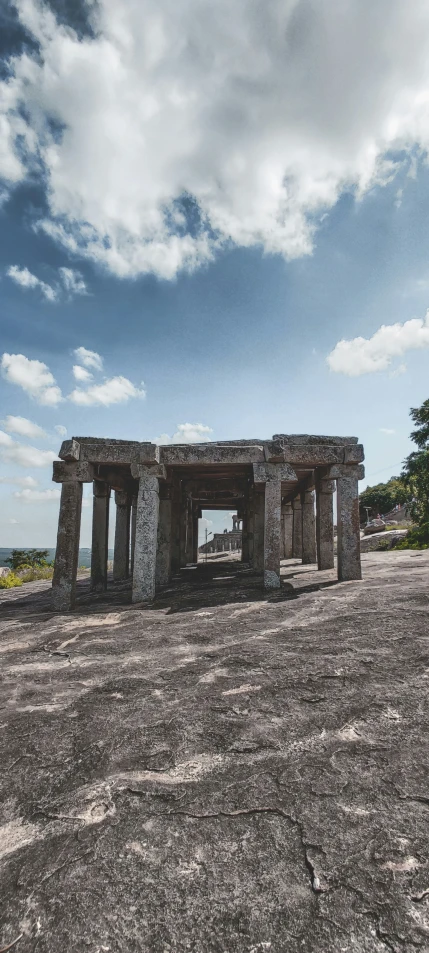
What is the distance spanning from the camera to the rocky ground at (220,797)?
213 cm

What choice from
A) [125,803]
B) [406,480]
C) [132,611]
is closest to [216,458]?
[132,611]

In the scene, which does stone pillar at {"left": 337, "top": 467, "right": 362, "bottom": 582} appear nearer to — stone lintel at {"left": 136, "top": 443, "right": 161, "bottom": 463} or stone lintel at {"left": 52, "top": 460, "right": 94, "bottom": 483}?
stone lintel at {"left": 136, "top": 443, "right": 161, "bottom": 463}

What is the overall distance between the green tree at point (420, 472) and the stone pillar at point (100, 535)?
1448 cm

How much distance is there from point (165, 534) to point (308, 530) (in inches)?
268

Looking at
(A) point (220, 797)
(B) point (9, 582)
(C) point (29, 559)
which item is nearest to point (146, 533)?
(A) point (220, 797)

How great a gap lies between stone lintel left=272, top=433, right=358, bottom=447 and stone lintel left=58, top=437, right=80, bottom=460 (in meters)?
5.13

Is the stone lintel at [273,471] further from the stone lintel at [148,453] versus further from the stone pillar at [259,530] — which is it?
the stone pillar at [259,530]

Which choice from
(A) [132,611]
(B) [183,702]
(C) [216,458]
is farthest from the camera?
(C) [216,458]

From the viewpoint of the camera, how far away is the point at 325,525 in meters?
14.6

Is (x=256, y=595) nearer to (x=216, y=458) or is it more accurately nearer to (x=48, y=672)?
(x=216, y=458)

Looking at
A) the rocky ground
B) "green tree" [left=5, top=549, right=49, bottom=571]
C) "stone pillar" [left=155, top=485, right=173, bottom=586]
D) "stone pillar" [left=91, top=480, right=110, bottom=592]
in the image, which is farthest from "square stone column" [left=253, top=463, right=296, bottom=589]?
"green tree" [left=5, top=549, right=49, bottom=571]

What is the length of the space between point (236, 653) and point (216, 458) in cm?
578

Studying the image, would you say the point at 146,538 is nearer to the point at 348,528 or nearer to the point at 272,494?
the point at 272,494

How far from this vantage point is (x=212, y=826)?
2721 millimetres
